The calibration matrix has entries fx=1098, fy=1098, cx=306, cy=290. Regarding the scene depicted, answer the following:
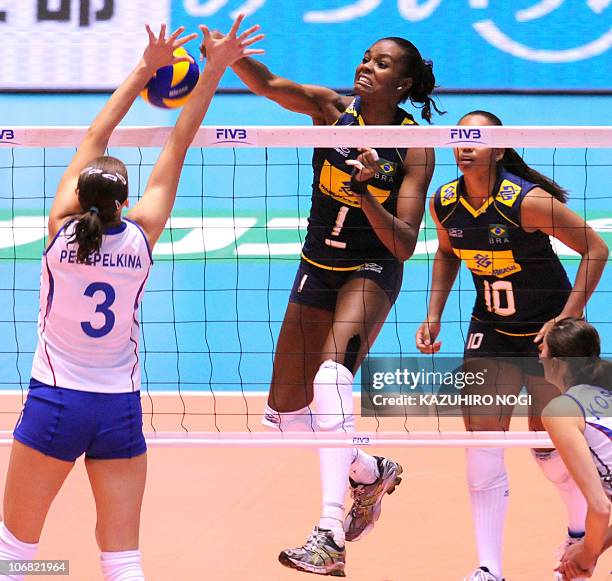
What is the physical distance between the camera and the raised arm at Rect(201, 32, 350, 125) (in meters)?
5.39

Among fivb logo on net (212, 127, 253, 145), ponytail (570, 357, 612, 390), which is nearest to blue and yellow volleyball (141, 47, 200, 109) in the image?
fivb logo on net (212, 127, 253, 145)

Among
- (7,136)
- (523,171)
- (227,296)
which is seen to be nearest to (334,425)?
(523,171)

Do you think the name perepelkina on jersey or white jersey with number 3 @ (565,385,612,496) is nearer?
the name perepelkina on jersey

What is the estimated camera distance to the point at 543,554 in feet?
17.6

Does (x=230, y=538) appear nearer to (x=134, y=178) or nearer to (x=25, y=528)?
(x=25, y=528)

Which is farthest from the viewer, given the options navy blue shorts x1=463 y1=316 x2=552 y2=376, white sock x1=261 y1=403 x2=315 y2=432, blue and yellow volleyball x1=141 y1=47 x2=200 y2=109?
white sock x1=261 y1=403 x2=315 y2=432

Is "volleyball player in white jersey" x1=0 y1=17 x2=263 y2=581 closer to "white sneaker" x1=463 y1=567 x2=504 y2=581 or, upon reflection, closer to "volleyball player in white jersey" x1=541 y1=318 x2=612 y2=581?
"volleyball player in white jersey" x1=541 y1=318 x2=612 y2=581

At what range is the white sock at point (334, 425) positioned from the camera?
4605mm

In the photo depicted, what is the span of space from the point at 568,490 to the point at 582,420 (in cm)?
111

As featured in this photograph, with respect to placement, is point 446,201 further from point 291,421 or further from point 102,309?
point 102,309

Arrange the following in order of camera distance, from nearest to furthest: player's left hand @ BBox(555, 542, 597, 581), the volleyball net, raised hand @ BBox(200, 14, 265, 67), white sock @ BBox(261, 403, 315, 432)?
player's left hand @ BBox(555, 542, 597, 581)
raised hand @ BBox(200, 14, 265, 67)
white sock @ BBox(261, 403, 315, 432)
the volleyball net

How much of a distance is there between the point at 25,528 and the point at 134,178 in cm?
778

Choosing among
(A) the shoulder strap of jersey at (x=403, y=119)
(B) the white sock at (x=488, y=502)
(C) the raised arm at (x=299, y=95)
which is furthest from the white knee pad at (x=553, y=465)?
(C) the raised arm at (x=299, y=95)

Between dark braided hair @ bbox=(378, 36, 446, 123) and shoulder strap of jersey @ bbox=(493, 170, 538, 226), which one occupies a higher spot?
dark braided hair @ bbox=(378, 36, 446, 123)
